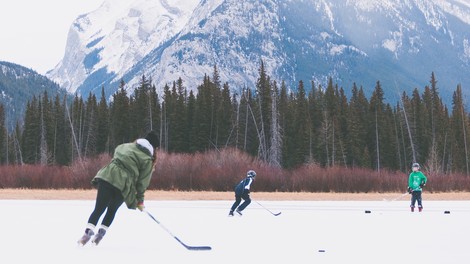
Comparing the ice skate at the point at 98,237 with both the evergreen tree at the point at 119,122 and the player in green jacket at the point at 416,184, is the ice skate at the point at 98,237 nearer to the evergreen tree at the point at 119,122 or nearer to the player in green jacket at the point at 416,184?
the player in green jacket at the point at 416,184

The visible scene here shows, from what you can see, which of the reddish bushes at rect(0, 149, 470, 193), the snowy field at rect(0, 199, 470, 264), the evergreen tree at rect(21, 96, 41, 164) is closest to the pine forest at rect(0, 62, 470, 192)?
the evergreen tree at rect(21, 96, 41, 164)

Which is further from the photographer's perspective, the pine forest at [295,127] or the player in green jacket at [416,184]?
the pine forest at [295,127]

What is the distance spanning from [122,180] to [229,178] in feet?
104

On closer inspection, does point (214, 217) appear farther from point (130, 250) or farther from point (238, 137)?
point (238, 137)

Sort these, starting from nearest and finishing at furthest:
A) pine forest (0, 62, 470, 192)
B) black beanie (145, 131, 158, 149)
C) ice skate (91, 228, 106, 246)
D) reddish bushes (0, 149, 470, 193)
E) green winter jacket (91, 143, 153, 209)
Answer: green winter jacket (91, 143, 153, 209)
ice skate (91, 228, 106, 246)
black beanie (145, 131, 158, 149)
reddish bushes (0, 149, 470, 193)
pine forest (0, 62, 470, 192)

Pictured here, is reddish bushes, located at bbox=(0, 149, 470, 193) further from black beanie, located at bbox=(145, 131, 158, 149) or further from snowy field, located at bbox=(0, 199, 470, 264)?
black beanie, located at bbox=(145, 131, 158, 149)

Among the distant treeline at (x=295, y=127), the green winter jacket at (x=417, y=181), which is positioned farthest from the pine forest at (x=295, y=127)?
the green winter jacket at (x=417, y=181)

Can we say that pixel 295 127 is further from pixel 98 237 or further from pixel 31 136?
pixel 98 237

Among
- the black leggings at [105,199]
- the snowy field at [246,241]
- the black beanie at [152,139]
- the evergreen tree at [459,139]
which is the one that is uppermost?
the evergreen tree at [459,139]

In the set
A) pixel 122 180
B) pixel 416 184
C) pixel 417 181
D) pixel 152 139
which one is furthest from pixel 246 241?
pixel 417 181

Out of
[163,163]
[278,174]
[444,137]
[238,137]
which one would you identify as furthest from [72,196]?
[444,137]

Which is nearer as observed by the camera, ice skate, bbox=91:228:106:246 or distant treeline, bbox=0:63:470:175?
ice skate, bbox=91:228:106:246

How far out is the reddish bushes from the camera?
41531 mm

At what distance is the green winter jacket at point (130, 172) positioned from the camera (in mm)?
9609
